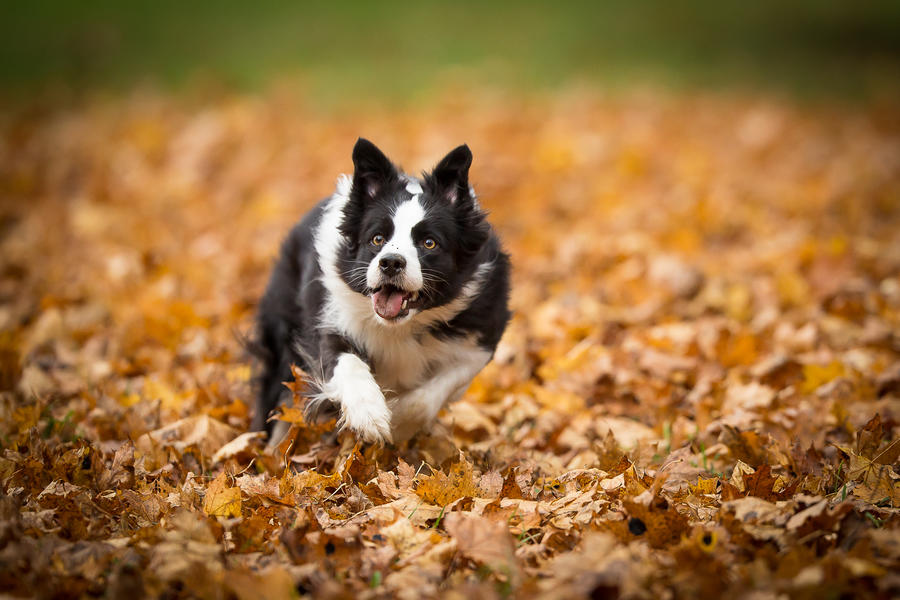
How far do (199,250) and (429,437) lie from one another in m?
4.32

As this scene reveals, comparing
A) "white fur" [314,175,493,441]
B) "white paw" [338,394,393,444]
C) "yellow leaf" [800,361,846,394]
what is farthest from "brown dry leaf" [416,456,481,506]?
"yellow leaf" [800,361,846,394]

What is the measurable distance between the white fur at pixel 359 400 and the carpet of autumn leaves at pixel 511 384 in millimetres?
179

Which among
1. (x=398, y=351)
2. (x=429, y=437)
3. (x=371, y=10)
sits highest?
(x=371, y=10)

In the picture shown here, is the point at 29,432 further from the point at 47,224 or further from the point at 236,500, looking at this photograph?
the point at 47,224

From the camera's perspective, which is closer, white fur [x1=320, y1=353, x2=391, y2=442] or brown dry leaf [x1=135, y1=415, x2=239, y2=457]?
white fur [x1=320, y1=353, x2=391, y2=442]

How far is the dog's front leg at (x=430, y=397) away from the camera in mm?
4031

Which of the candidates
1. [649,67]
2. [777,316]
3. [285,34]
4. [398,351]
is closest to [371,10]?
[285,34]

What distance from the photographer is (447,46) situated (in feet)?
56.0

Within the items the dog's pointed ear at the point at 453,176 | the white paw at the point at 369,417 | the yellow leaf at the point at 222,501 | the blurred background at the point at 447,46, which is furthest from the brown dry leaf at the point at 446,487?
the blurred background at the point at 447,46

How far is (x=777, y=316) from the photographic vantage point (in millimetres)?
5922

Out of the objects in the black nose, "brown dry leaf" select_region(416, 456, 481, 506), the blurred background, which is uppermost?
the blurred background

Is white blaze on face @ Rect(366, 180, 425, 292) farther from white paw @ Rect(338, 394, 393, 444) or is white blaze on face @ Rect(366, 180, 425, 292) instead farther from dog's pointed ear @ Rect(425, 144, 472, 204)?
white paw @ Rect(338, 394, 393, 444)

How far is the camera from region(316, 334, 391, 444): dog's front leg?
3.71m

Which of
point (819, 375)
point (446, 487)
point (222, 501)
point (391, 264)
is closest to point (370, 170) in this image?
point (391, 264)
